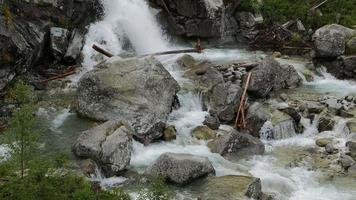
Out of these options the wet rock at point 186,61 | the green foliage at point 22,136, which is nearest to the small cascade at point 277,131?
the wet rock at point 186,61

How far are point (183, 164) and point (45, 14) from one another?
1022cm

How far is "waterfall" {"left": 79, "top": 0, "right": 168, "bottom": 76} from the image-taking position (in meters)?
22.5

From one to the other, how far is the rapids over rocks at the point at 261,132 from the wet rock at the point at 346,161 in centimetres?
19

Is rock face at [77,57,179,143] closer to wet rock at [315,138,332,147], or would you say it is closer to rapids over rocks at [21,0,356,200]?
rapids over rocks at [21,0,356,200]

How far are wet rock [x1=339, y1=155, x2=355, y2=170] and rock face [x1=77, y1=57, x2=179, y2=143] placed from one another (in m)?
5.16

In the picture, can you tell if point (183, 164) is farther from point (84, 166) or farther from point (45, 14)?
point (45, 14)

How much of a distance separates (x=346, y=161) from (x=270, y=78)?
5.38 meters

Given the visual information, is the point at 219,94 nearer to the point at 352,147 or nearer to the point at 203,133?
the point at 203,133

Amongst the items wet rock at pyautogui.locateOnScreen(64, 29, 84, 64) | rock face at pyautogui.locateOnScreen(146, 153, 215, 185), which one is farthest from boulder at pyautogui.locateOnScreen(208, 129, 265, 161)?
wet rock at pyautogui.locateOnScreen(64, 29, 84, 64)

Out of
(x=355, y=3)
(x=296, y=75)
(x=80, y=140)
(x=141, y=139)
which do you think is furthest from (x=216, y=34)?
(x=80, y=140)

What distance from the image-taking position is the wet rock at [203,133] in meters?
15.9

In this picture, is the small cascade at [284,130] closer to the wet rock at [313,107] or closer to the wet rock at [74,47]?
the wet rock at [313,107]

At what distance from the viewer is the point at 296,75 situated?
2088 cm

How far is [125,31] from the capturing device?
2373cm
